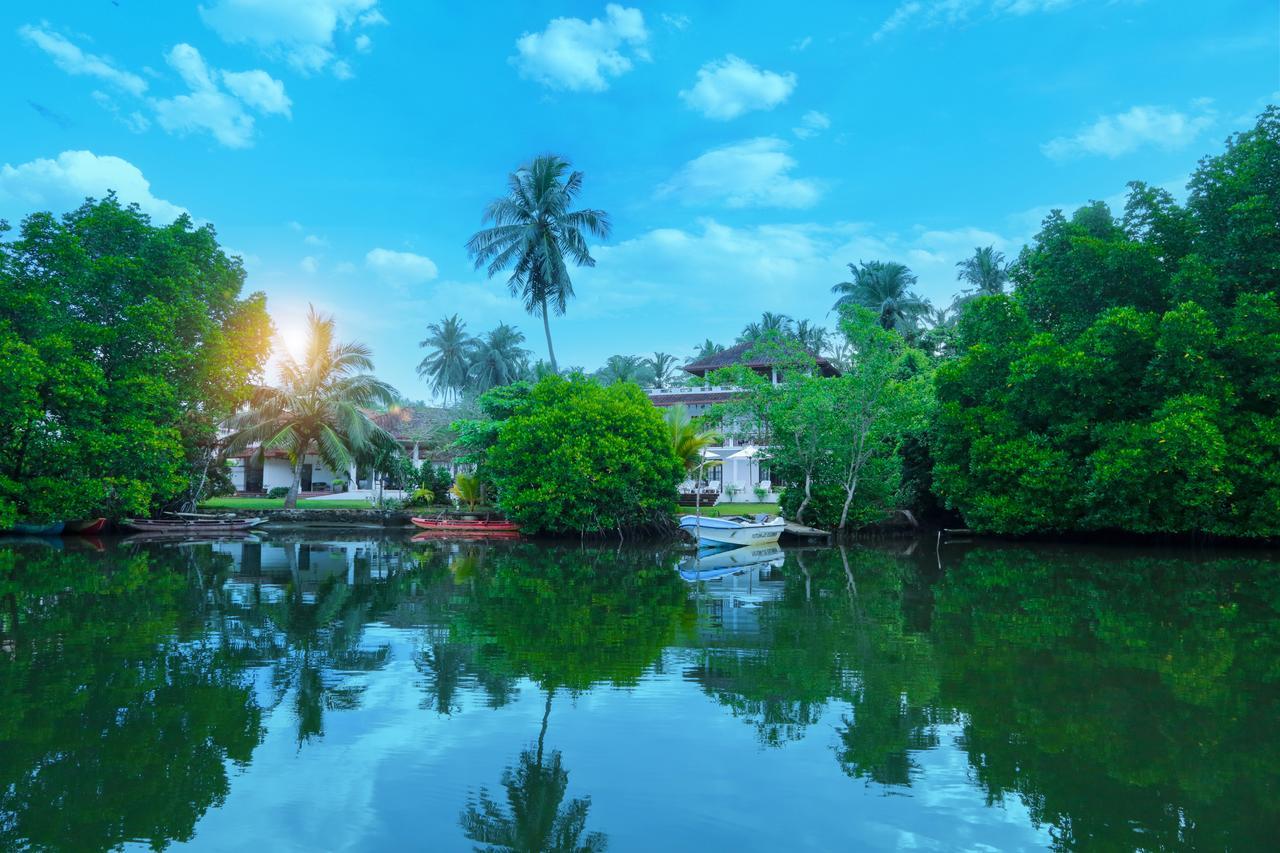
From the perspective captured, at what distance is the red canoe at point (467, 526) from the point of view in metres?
A: 29.0

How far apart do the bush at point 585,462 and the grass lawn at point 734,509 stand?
3.52 m

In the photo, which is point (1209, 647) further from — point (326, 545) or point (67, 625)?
point (326, 545)

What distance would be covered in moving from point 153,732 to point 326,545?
20.1 m

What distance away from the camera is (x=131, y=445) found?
2400cm

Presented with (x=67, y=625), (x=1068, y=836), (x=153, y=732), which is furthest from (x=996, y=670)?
(x=67, y=625)

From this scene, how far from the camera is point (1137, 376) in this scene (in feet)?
72.3

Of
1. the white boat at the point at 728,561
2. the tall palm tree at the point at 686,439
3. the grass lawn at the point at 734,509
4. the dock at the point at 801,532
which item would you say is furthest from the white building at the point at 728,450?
the white boat at the point at 728,561

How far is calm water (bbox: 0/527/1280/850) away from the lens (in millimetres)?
4512

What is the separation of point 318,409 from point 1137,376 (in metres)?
29.4

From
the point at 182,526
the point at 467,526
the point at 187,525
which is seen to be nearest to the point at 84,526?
the point at 182,526

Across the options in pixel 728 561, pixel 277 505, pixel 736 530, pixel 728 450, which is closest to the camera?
pixel 728 561

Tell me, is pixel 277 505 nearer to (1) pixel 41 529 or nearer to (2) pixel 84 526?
(2) pixel 84 526

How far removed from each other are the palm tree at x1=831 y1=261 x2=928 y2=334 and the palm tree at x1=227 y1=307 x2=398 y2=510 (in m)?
24.9

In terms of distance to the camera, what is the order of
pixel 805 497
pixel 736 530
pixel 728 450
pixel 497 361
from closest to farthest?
pixel 736 530 → pixel 805 497 → pixel 728 450 → pixel 497 361
